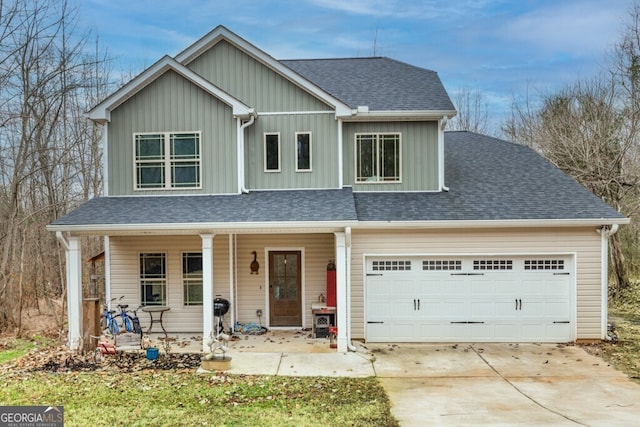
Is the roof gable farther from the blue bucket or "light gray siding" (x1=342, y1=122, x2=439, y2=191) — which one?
the blue bucket

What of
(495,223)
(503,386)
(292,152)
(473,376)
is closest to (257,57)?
(292,152)

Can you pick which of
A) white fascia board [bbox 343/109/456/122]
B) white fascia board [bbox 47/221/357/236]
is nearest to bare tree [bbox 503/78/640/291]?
white fascia board [bbox 343/109/456/122]

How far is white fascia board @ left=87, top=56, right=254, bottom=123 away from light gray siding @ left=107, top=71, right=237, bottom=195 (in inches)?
5.7

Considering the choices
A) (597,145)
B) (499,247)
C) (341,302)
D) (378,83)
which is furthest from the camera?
(597,145)

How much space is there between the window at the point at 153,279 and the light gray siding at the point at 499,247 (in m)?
4.95

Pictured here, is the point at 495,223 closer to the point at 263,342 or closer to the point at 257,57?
the point at 263,342

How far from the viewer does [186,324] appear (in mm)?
12047

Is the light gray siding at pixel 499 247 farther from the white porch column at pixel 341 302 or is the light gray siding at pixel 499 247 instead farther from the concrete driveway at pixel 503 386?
the white porch column at pixel 341 302

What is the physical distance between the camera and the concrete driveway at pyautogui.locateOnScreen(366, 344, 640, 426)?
656 centimetres

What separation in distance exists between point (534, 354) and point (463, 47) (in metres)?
21.0

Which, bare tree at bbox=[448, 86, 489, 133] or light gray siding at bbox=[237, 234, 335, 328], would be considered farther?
bare tree at bbox=[448, 86, 489, 133]

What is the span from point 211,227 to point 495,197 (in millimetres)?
7069

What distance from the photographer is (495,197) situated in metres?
11.8

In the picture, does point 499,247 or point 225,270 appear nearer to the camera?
point 499,247
